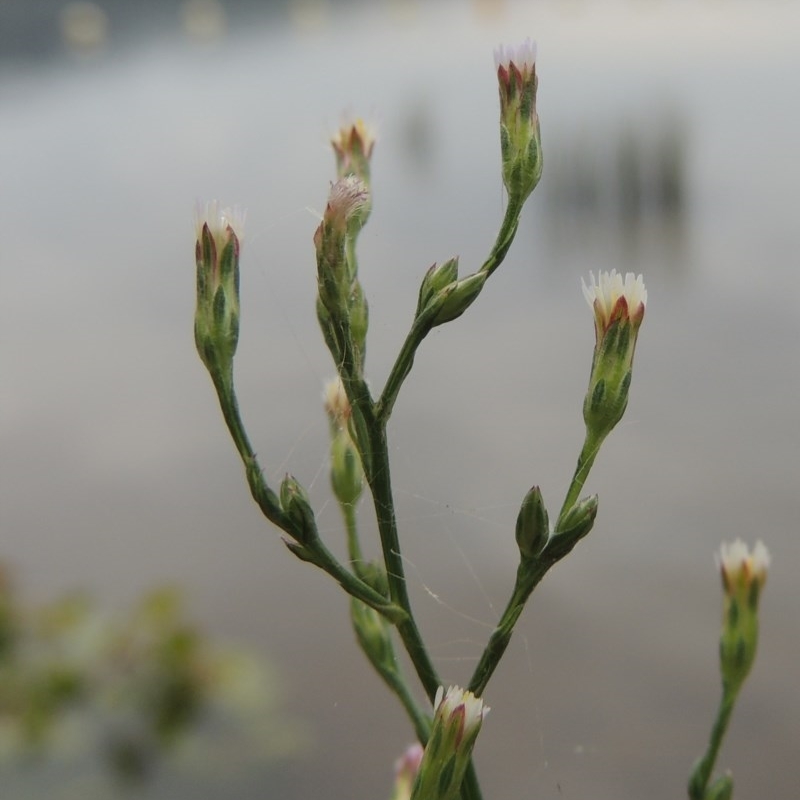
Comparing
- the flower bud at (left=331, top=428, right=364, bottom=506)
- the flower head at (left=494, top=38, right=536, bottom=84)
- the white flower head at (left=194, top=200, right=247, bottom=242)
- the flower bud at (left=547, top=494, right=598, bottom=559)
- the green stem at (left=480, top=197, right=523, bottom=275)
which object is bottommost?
the flower bud at (left=331, top=428, right=364, bottom=506)

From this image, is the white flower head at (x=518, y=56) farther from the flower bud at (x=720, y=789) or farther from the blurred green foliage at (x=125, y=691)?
the blurred green foliage at (x=125, y=691)

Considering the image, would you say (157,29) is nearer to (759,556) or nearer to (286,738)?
(286,738)

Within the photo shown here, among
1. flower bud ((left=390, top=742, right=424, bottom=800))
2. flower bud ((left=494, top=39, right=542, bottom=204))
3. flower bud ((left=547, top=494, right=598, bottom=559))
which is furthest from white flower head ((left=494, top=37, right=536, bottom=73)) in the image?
flower bud ((left=390, top=742, right=424, bottom=800))

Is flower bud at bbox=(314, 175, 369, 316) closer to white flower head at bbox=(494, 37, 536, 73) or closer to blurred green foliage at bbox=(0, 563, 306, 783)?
white flower head at bbox=(494, 37, 536, 73)

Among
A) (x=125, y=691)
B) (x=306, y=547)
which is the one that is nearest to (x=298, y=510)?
(x=306, y=547)

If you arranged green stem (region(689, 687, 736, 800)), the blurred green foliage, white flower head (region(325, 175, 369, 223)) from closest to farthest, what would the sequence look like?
white flower head (region(325, 175, 369, 223))
green stem (region(689, 687, 736, 800))
the blurred green foliage

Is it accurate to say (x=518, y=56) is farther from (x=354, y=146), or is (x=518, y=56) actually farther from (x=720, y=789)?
(x=720, y=789)
